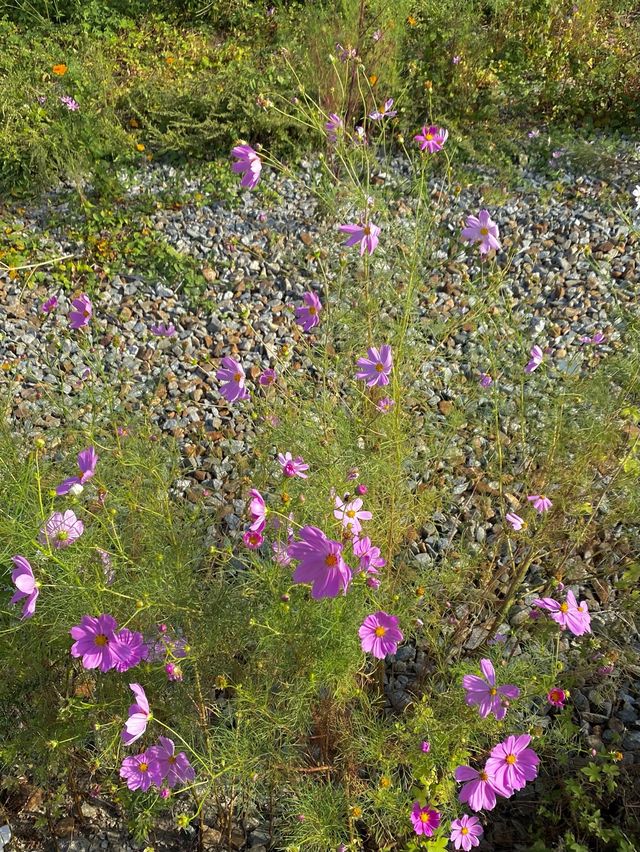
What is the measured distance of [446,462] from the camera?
2322 mm

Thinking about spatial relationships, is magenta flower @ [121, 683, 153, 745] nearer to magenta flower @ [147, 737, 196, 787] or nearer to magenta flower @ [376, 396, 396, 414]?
magenta flower @ [147, 737, 196, 787]

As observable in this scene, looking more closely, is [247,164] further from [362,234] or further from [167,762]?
[167,762]

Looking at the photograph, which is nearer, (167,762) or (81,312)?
(167,762)

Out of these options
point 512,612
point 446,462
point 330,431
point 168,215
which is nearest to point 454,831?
point 512,612

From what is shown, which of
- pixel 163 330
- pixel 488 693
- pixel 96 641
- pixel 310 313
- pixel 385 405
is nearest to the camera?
pixel 96 641

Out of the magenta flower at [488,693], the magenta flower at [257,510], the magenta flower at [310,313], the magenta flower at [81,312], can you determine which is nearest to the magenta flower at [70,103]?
the magenta flower at [81,312]

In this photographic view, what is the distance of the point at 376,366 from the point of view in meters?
1.41

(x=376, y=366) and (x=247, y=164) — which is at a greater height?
(x=247, y=164)

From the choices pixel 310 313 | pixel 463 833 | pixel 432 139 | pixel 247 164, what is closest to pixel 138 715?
pixel 463 833

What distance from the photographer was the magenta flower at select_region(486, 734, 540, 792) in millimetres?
1228

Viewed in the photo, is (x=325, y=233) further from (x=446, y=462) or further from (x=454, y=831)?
(x=454, y=831)

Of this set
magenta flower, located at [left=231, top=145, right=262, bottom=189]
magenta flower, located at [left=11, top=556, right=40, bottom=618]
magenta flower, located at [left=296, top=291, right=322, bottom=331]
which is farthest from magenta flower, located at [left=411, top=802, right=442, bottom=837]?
magenta flower, located at [left=231, top=145, right=262, bottom=189]

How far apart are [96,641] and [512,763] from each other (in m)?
0.76

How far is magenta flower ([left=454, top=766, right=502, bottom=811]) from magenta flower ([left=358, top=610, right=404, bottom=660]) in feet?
0.98
